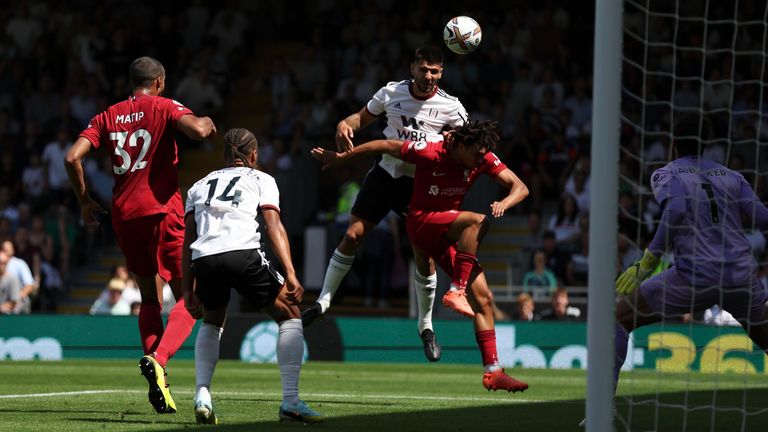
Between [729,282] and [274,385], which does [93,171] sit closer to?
[274,385]

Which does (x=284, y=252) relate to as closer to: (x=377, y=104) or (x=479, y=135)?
(x=479, y=135)

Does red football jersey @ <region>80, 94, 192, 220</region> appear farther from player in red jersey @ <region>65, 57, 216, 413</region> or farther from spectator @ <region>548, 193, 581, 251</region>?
spectator @ <region>548, 193, 581, 251</region>

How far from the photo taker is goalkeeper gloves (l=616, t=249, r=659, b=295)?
9047 mm

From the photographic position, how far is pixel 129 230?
10.0 metres

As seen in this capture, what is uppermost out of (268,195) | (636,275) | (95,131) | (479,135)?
(95,131)

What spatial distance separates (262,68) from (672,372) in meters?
12.3

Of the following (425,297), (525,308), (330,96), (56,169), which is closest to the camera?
(425,297)

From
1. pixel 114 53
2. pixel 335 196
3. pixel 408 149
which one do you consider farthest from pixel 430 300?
pixel 114 53

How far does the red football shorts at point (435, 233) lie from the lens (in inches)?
410

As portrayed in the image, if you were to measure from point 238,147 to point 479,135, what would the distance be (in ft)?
6.43

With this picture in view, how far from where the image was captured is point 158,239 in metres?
10.0

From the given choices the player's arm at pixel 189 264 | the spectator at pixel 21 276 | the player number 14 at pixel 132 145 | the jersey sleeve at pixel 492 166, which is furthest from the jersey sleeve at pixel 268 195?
the spectator at pixel 21 276

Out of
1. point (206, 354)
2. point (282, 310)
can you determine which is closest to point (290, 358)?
point (282, 310)

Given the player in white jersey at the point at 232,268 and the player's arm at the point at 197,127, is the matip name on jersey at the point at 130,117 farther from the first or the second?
the player in white jersey at the point at 232,268
